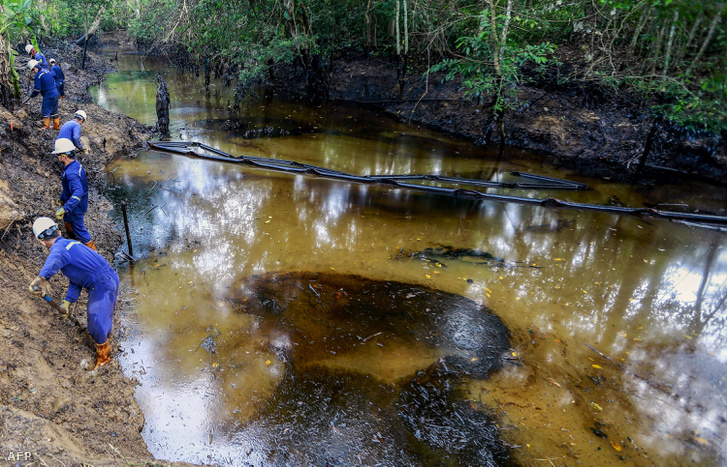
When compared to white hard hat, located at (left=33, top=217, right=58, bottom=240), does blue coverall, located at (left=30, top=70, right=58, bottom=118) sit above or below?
above

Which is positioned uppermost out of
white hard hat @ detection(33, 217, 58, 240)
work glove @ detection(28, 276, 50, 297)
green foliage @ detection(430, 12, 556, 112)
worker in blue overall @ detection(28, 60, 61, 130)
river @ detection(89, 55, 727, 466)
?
green foliage @ detection(430, 12, 556, 112)

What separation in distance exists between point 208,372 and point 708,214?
10.5 metres

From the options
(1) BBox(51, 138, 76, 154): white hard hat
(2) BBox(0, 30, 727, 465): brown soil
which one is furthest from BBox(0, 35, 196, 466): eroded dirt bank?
(1) BBox(51, 138, 76, 154): white hard hat

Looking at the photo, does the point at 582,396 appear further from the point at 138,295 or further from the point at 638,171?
the point at 638,171

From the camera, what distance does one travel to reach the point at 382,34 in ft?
56.9

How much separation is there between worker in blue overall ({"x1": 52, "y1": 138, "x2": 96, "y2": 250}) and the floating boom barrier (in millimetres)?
4742

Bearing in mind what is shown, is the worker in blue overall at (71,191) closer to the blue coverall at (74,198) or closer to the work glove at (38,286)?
the blue coverall at (74,198)

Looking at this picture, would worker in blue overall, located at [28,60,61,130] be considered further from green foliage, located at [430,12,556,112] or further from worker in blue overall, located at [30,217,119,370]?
green foliage, located at [430,12,556,112]

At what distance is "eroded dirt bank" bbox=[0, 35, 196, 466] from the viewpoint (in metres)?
2.76

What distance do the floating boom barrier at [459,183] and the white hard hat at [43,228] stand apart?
624cm

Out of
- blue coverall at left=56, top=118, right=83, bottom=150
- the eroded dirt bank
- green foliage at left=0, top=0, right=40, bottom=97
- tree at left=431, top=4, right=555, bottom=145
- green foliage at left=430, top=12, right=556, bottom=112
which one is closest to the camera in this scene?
the eroded dirt bank

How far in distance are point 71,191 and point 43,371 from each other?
2.86 metres

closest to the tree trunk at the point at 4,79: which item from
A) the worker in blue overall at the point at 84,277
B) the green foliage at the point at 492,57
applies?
the worker in blue overall at the point at 84,277

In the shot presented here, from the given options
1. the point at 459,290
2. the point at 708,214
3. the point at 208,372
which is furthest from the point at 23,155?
the point at 708,214
